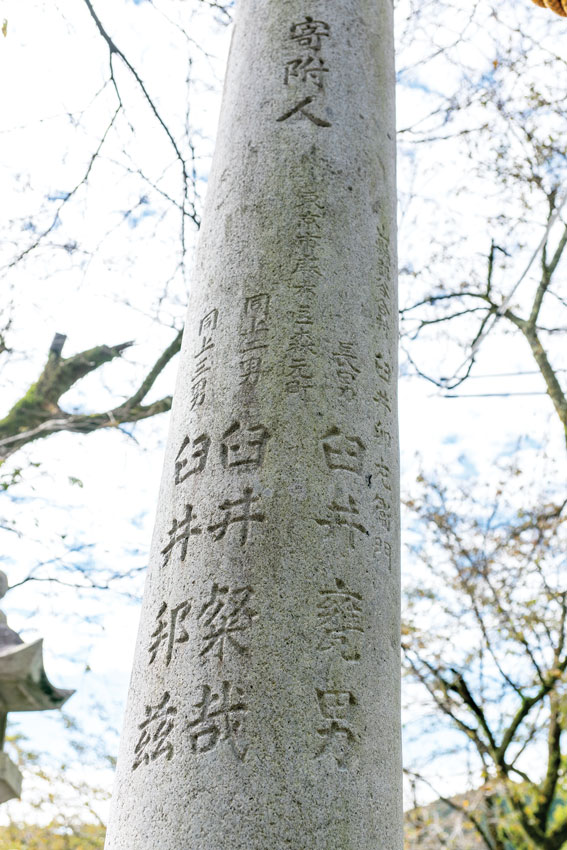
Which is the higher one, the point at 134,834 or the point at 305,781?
the point at 305,781

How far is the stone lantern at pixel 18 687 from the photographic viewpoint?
343 centimetres

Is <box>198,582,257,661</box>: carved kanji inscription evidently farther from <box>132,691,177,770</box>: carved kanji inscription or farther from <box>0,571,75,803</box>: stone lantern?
<box>0,571,75,803</box>: stone lantern

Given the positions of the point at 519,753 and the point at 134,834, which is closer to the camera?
the point at 134,834

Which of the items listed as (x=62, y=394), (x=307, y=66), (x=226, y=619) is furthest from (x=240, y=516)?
(x=62, y=394)

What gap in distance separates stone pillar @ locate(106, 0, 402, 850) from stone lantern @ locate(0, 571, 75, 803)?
155 cm

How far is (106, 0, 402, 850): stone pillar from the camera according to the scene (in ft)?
5.74

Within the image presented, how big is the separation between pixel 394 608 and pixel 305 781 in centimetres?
57

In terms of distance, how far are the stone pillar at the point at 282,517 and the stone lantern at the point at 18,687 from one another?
1546 mm

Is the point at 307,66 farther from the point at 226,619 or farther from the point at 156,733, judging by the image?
the point at 156,733

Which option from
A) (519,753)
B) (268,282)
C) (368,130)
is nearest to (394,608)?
(268,282)

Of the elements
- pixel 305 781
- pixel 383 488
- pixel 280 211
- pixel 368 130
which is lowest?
pixel 305 781

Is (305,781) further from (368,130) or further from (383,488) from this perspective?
(368,130)

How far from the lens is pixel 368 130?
115 inches

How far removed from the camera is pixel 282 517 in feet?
6.62
